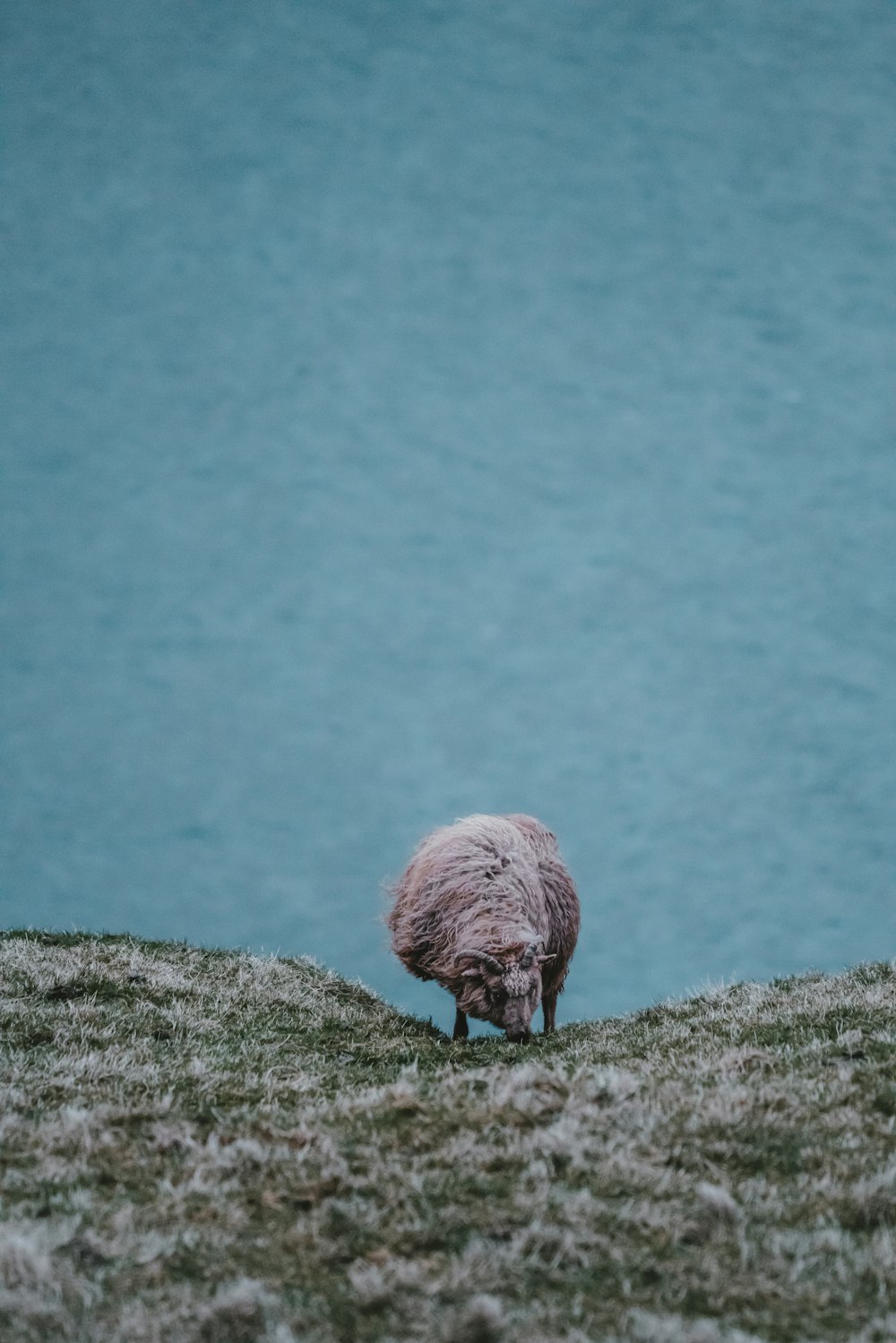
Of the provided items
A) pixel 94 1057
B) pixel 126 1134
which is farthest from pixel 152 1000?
pixel 126 1134

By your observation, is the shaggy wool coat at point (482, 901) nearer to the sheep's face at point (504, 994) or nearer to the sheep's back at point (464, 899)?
the sheep's back at point (464, 899)

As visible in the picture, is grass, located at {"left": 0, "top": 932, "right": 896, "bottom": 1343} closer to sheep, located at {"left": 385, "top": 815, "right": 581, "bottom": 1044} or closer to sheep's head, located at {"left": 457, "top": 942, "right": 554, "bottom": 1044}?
sheep's head, located at {"left": 457, "top": 942, "right": 554, "bottom": 1044}

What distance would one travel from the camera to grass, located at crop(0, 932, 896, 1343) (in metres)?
4.13

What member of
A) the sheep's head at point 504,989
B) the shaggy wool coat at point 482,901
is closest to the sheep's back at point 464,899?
the shaggy wool coat at point 482,901

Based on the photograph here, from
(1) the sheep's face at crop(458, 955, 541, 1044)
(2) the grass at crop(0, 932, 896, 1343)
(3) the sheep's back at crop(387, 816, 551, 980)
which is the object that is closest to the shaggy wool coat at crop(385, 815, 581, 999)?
A: (3) the sheep's back at crop(387, 816, 551, 980)

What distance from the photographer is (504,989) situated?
10578mm

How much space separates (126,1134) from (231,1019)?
4131 mm

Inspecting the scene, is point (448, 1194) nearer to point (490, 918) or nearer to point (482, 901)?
point (490, 918)

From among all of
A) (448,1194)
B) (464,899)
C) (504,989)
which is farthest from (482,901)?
(448,1194)

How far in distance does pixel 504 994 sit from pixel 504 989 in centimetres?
8

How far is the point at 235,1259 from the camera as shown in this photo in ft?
14.9

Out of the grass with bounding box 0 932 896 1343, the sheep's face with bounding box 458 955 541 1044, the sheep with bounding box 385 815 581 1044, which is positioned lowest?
the grass with bounding box 0 932 896 1343

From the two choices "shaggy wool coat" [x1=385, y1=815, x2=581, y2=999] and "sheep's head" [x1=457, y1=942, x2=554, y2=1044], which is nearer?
"sheep's head" [x1=457, y1=942, x2=554, y2=1044]

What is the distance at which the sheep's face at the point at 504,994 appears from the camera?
10.6 meters
